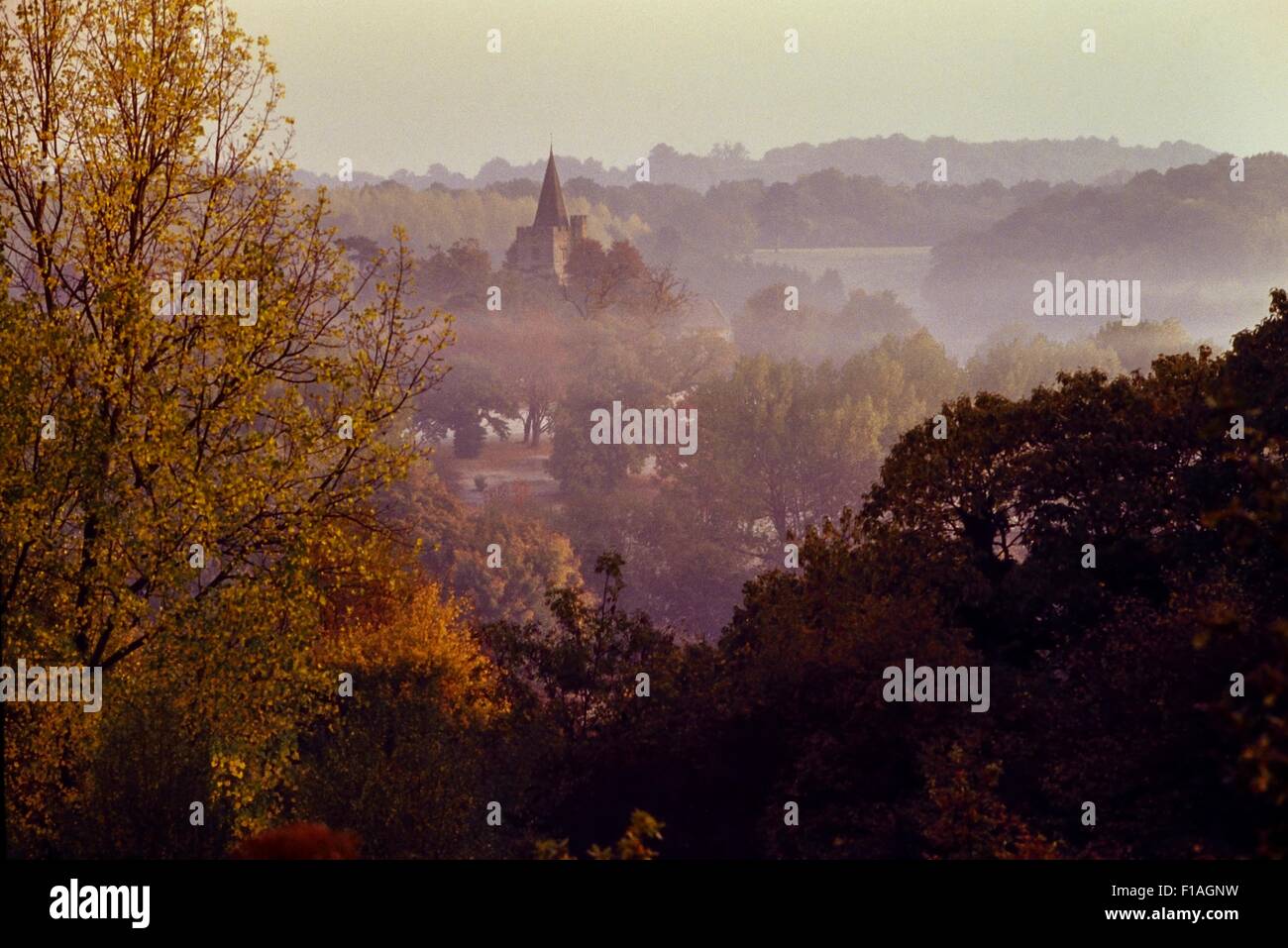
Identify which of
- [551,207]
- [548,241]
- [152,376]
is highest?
[551,207]

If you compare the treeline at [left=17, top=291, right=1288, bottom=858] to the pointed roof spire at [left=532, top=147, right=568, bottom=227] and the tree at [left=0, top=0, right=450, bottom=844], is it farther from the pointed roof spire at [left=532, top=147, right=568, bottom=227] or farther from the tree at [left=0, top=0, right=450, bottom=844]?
the pointed roof spire at [left=532, top=147, right=568, bottom=227]

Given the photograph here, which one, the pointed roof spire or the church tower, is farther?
the pointed roof spire

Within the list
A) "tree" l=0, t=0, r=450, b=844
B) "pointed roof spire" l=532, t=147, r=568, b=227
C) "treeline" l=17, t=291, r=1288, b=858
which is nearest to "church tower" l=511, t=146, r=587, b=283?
"pointed roof spire" l=532, t=147, r=568, b=227

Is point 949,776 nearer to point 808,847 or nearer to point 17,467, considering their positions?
point 808,847

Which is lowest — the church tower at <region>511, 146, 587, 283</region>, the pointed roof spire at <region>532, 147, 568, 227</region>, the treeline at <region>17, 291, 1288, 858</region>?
the treeline at <region>17, 291, 1288, 858</region>

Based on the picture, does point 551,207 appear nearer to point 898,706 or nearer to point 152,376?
point 898,706

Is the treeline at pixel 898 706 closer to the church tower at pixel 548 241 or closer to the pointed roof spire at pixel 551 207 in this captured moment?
the church tower at pixel 548 241

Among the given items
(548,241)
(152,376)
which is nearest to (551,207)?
(548,241)
